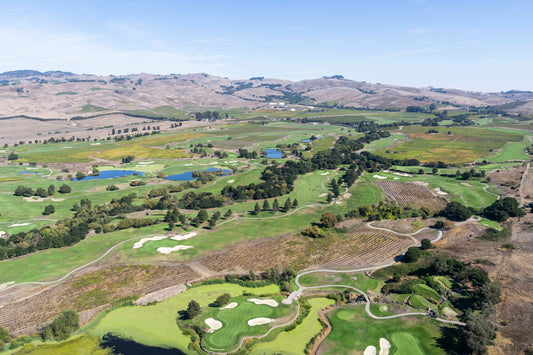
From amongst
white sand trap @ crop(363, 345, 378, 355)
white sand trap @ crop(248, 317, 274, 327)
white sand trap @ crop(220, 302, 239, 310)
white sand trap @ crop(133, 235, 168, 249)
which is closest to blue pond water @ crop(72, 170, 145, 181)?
white sand trap @ crop(133, 235, 168, 249)

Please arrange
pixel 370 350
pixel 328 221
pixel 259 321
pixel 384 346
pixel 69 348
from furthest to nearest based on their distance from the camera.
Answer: pixel 328 221 → pixel 259 321 → pixel 69 348 → pixel 384 346 → pixel 370 350

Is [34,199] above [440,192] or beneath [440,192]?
beneath

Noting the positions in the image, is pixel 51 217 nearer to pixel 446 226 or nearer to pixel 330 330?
pixel 330 330

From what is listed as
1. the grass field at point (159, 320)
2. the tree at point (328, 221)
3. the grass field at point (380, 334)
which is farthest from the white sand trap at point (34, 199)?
the grass field at point (380, 334)

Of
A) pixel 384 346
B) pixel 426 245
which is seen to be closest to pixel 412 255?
pixel 426 245

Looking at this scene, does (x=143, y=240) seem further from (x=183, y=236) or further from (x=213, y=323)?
(x=213, y=323)

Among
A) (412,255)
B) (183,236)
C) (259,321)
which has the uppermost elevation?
(412,255)

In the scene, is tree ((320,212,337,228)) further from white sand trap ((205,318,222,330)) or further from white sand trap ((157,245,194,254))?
white sand trap ((205,318,222,330))
